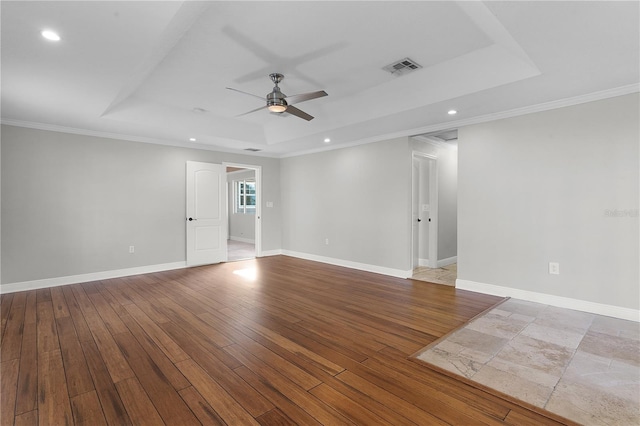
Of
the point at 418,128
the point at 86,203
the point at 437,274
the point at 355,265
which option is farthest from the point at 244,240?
the point at 418,128

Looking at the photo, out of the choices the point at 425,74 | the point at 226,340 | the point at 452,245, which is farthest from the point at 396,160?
the point at 226,340

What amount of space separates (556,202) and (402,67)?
2564mm

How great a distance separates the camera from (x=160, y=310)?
3633 mm

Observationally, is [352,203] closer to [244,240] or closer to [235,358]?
[235,358]

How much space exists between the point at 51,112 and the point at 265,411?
4.81 m

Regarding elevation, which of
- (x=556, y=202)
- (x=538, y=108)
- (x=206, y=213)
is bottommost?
(x=206, y=213)

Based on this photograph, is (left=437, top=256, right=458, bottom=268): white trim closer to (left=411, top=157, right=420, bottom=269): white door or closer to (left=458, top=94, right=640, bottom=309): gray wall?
(left=411, top=157, right=420, bottom=269): white door

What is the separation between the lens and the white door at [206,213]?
618cm

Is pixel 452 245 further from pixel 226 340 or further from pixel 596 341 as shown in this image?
pixel 226 340

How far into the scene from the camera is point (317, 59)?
10.4 feet

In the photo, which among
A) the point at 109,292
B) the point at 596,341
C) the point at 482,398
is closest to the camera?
the point at 482,398

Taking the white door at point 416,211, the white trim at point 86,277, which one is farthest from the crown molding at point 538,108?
the white trim at point 86,277

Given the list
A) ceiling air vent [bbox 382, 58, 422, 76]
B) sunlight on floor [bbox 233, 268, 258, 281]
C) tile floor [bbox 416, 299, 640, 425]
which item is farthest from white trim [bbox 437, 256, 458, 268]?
ceiling air vent [bbox 382, 58, 422, 76]

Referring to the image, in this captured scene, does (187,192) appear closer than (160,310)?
No
